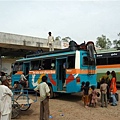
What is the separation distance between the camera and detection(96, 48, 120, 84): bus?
1588 cm

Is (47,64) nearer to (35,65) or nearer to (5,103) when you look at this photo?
(35,65)

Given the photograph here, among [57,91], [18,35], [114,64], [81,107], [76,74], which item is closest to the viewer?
[81,107]

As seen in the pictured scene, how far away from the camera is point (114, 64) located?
16.0 metres

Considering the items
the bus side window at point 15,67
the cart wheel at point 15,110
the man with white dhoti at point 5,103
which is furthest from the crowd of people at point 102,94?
the bus side window at point 15,67

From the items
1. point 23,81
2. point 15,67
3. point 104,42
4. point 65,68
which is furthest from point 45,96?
point 104,42

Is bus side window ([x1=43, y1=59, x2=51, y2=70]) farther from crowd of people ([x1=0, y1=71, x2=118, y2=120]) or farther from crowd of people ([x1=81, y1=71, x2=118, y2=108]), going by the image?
crowd of people ([x1=81, y1=71, x2=118, y2=108])

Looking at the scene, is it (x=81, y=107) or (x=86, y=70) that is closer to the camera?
(x=81, y=107)

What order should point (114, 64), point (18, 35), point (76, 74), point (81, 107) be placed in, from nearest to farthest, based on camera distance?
point (81, 107) → point (76, 74) → point (114, 64) → point (18, 35)

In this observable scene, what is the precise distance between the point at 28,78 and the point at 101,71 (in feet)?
21.7

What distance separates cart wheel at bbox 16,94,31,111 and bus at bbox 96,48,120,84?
9.17 meters

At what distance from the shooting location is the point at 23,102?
7660 mm

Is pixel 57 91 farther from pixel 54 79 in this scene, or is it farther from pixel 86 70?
pixel 86 70

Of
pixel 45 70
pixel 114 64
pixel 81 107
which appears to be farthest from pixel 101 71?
pixel 81 107

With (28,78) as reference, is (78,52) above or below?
above
